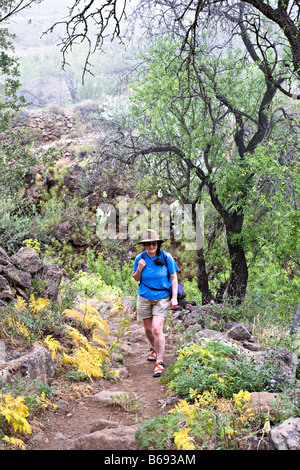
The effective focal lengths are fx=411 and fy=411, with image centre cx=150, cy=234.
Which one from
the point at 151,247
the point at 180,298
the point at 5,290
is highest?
the point at 151,247

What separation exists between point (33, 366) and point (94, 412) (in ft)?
2.33

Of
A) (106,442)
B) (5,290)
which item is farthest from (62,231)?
(106,442)

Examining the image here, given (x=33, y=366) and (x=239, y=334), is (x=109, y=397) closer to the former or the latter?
(x=33, y=366)

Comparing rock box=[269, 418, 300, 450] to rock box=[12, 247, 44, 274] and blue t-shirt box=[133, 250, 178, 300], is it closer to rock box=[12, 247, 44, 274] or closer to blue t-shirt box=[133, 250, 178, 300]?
blue t-shirt box=[133, 250, 178, 300]

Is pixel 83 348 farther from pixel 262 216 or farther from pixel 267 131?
pixel 267 131

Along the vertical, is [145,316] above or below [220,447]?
above

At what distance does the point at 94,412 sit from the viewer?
3.80 m

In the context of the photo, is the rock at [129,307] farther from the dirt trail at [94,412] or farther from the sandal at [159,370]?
the sandal at [159,370]

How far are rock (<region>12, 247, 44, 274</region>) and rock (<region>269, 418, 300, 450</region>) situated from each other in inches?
156

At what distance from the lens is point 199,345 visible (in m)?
4.73

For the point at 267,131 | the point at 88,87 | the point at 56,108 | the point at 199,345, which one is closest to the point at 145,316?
the point at 199,345

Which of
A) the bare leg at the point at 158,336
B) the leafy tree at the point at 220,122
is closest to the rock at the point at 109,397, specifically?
the bare leg at the point at 158,336

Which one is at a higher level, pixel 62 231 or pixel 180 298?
pixel 62 231
